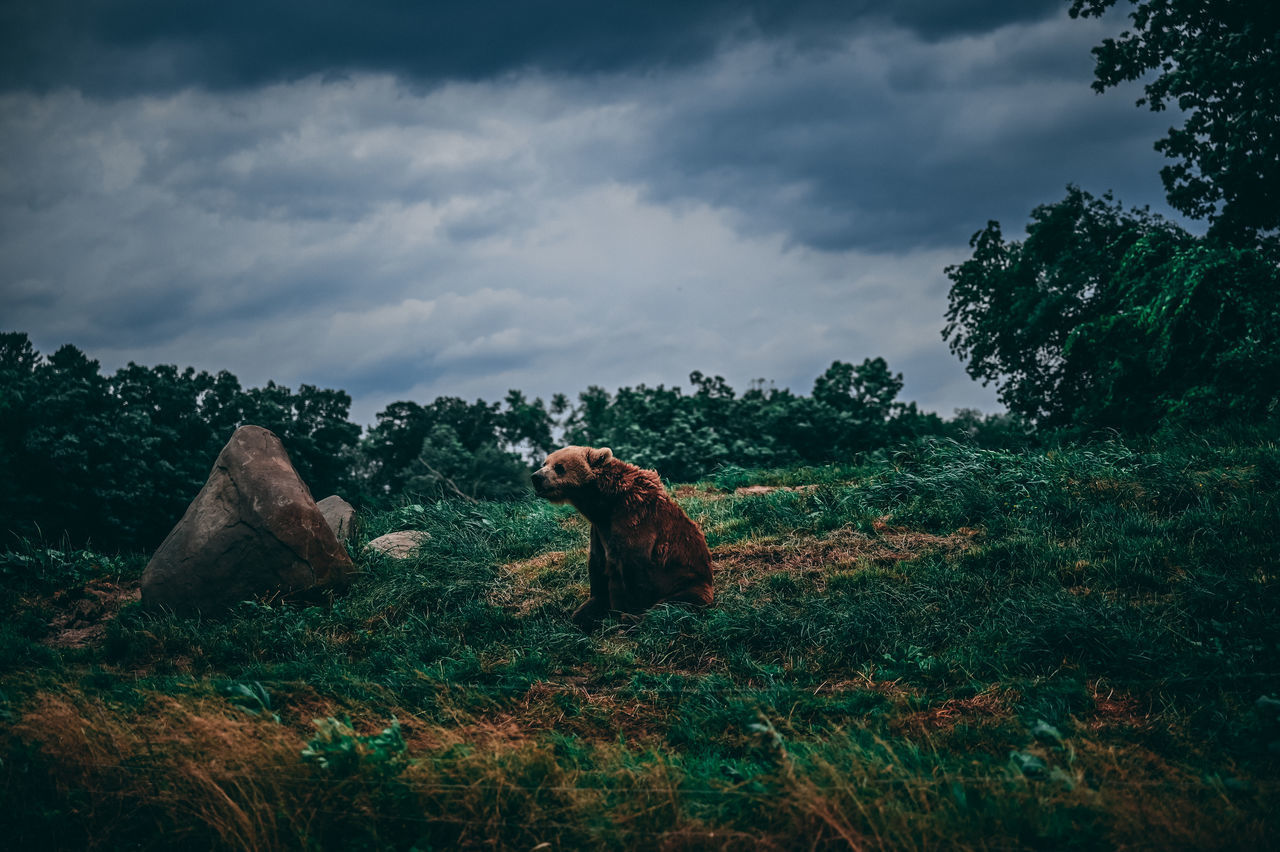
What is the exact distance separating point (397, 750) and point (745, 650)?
2670mm

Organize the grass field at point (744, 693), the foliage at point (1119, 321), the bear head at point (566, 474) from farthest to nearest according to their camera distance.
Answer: the foliage at point (1119, 321) → the bear head at point (566, 474) → the grass field at point (744, 693)

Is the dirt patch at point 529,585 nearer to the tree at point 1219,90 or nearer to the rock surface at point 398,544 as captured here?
the rock surface at point 398,544

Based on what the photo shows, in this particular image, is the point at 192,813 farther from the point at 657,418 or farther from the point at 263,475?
the point at 657,418

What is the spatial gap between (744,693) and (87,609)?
718 centimetres

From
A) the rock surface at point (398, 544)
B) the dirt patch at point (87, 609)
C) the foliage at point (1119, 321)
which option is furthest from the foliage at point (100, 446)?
the foliage at point (1119, 321)

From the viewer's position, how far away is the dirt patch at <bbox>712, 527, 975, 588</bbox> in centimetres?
662

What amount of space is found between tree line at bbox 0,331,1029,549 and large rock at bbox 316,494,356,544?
5.91 meters

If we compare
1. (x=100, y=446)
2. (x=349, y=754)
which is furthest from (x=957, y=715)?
(x=100, y=446)

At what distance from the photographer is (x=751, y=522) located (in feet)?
27.0

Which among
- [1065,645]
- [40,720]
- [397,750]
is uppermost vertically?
[40,720]

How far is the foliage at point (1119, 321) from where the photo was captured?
11094 mm

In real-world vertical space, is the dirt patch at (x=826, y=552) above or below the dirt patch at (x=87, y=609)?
below

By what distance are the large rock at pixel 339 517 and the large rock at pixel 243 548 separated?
165 cm

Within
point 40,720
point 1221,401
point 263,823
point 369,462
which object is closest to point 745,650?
point 263,823
